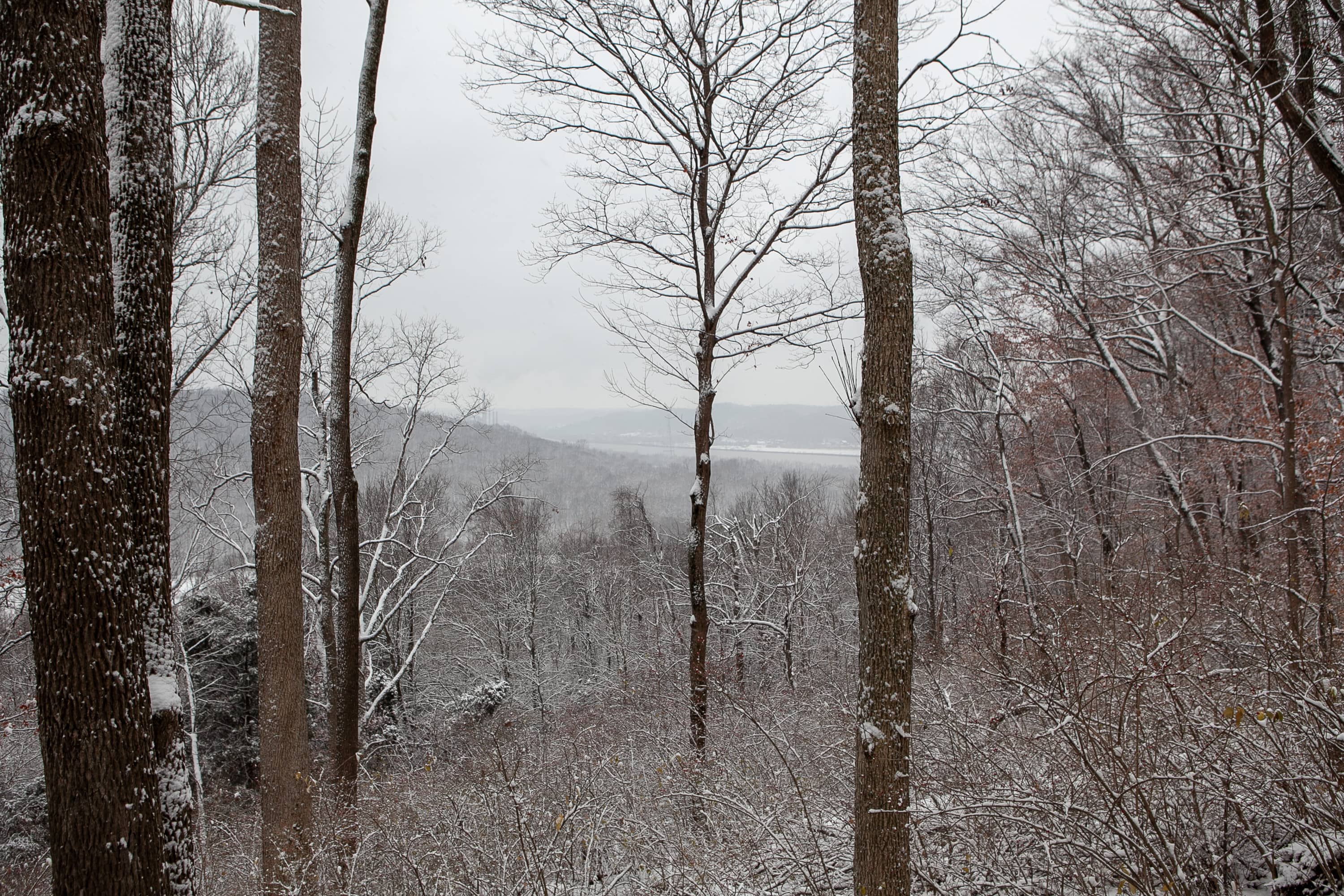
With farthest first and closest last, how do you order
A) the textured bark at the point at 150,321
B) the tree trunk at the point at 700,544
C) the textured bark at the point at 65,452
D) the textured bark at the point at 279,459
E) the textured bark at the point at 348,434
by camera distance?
the tree trunk at the point at 700,544, the textured bark at the point at 348,434, the textured bark at the point at 279,459, the textured bark at the point at 150,321, the textured bark at the point at 65,452

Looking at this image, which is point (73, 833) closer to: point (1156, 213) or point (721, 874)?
point (721, 874)

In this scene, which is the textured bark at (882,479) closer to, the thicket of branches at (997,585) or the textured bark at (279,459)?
the thicket of branches at (997,585)

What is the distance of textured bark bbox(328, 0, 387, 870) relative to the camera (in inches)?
223


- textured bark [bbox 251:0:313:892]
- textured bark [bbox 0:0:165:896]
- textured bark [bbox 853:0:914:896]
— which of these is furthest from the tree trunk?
textured bark [bbox 0:0:165:896]

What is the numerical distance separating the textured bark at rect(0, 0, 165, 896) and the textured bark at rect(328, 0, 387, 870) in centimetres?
326

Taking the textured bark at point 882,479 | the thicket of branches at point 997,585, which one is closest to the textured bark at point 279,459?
the thicket of branches at point 997,585

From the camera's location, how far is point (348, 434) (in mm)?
5855

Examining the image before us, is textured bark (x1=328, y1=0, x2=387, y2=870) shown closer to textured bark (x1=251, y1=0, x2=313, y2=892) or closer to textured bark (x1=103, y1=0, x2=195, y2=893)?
textured bark (x1=251, y1=0, x2=313, y2=892)

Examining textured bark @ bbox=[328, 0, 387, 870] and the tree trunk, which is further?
the tree trunk

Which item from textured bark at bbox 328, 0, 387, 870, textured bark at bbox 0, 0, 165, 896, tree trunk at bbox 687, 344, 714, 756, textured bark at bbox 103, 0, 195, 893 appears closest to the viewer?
textured bark at bbox 0, 0, 165, 896

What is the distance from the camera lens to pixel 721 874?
3.77m

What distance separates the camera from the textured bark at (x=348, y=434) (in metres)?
5.66

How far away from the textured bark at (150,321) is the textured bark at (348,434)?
2382 mm

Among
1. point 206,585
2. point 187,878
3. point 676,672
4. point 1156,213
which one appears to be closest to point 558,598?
point 206,585
